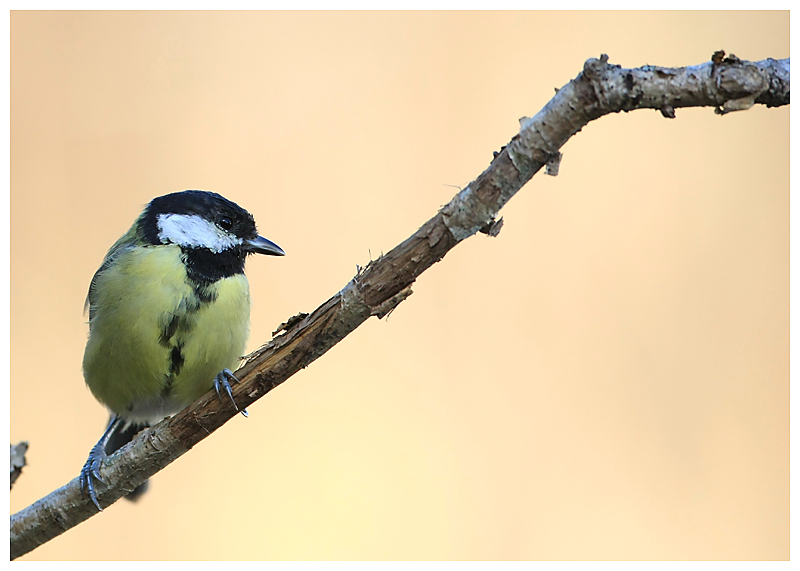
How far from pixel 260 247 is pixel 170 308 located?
0.29 m

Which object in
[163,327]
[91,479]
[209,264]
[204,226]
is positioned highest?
[204,226]

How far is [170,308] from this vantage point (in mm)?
1632

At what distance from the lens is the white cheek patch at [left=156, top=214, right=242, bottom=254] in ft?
5.73

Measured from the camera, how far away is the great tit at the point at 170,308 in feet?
5.39

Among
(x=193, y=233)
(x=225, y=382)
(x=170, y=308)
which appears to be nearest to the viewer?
(x=225, y=382)

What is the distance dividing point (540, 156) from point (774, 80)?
0.35 meters

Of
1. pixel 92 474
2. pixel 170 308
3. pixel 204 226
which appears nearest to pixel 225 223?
pixel 204 226

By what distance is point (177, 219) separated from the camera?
5.85ft

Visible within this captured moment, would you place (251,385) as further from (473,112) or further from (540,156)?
(473,112)

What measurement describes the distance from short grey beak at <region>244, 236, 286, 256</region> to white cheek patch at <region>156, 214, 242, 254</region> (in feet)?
0.08

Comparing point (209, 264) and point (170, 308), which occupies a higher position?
point (209, 264)

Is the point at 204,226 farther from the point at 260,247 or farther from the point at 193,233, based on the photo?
the point at 260,247

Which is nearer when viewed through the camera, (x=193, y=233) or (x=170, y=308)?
(x=170, y=308)

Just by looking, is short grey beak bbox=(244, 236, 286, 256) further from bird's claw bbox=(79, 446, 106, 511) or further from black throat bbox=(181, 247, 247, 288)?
bird's claw bbox=(79, 446, 106, 511)
